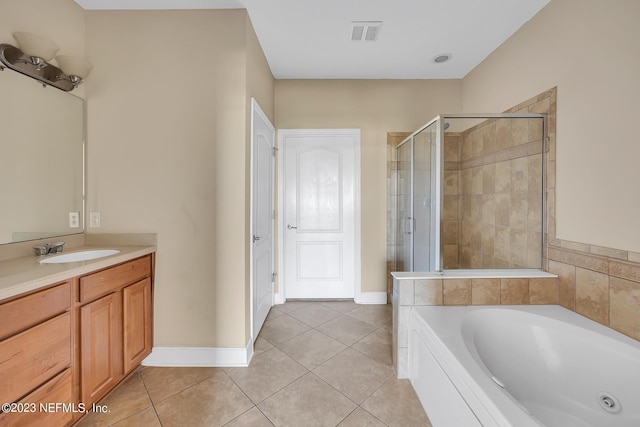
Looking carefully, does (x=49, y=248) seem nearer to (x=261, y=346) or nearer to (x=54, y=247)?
(x=54, y=247)

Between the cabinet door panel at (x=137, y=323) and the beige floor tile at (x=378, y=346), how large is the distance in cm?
155

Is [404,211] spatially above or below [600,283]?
above

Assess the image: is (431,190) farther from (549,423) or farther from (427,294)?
(549,423)

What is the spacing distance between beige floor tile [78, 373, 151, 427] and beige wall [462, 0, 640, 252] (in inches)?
110

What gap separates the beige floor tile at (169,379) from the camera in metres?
1.59

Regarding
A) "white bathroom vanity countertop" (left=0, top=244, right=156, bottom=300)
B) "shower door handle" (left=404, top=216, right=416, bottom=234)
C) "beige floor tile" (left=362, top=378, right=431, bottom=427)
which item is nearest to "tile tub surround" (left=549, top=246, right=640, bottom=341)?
"shower door handle" (left=404, top=216, right=416, bottom=234)

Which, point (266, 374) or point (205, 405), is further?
point (266, 374)

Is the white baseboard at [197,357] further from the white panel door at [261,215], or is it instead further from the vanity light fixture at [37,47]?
the vanity light fixture at [37,47]

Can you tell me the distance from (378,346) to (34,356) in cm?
204

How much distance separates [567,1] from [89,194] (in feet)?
11.4

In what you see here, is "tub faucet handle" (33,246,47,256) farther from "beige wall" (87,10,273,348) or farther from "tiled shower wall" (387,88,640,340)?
"tiled shower wall" (387,88,640,340)

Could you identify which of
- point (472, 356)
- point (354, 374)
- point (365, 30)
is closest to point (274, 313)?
point (354, 374)

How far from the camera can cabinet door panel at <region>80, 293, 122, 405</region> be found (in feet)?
4.36

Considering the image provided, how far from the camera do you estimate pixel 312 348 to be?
2055 millimetres
